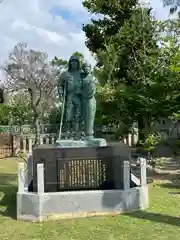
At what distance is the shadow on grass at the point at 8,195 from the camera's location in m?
6.61

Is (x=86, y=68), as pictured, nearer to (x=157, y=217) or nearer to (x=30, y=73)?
(x=157, y=217)

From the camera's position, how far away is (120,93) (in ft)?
44.2

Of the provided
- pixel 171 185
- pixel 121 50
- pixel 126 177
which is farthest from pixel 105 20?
pixel 126 177

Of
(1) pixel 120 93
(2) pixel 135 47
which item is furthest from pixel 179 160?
(2) pixel 135 47

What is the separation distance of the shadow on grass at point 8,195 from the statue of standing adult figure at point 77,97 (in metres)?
1.85

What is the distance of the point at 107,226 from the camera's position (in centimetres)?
559

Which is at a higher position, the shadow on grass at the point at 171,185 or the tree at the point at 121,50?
the tree at the point at 121,50

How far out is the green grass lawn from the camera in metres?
5.15

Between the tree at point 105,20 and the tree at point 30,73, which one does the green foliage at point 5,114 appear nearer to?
the tree at point 30,73

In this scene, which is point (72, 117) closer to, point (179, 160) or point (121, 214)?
point (121, 214)

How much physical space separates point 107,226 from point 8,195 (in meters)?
3.29

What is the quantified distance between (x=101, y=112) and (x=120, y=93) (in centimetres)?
280

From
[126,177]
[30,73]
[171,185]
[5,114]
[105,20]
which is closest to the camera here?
[126,177]

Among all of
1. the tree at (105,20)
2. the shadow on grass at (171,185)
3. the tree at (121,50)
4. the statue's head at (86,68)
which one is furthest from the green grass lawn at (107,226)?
the tree at (105,20)
